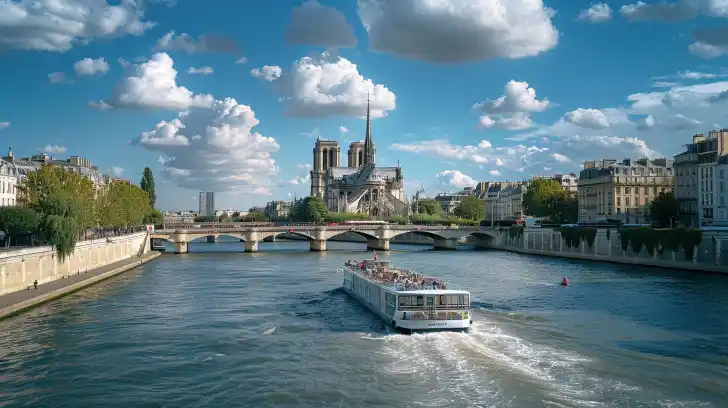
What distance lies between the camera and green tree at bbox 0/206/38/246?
47031 millimetres

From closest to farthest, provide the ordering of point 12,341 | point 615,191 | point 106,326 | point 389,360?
point 389,360 < point 12,341 < point 106,326 < point 615,191

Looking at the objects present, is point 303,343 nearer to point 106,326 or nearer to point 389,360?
point 389,360

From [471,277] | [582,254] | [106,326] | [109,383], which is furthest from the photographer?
[582,254]

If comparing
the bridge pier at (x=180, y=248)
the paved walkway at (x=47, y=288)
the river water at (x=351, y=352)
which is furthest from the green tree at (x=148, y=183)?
the river water at (x=351, y=352)

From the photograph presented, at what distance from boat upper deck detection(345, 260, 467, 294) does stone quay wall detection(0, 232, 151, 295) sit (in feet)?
60.7

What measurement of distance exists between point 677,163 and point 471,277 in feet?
133

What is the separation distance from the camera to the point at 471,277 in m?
52.9

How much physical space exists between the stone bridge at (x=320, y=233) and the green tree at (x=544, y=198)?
38.1 feet

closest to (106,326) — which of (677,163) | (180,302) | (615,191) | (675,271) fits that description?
(180,302)

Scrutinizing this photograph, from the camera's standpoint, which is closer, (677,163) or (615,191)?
(677,163)

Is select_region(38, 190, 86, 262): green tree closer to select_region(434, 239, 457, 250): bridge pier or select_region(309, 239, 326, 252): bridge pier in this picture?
select_region(309, 239, 326, 252): bridge pier

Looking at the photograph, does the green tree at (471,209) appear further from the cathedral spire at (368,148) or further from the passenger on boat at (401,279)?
the passenger on boat at (401,279)

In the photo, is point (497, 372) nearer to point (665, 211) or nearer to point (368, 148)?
point (665, 211)

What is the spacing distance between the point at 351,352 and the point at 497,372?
19.2 ft
